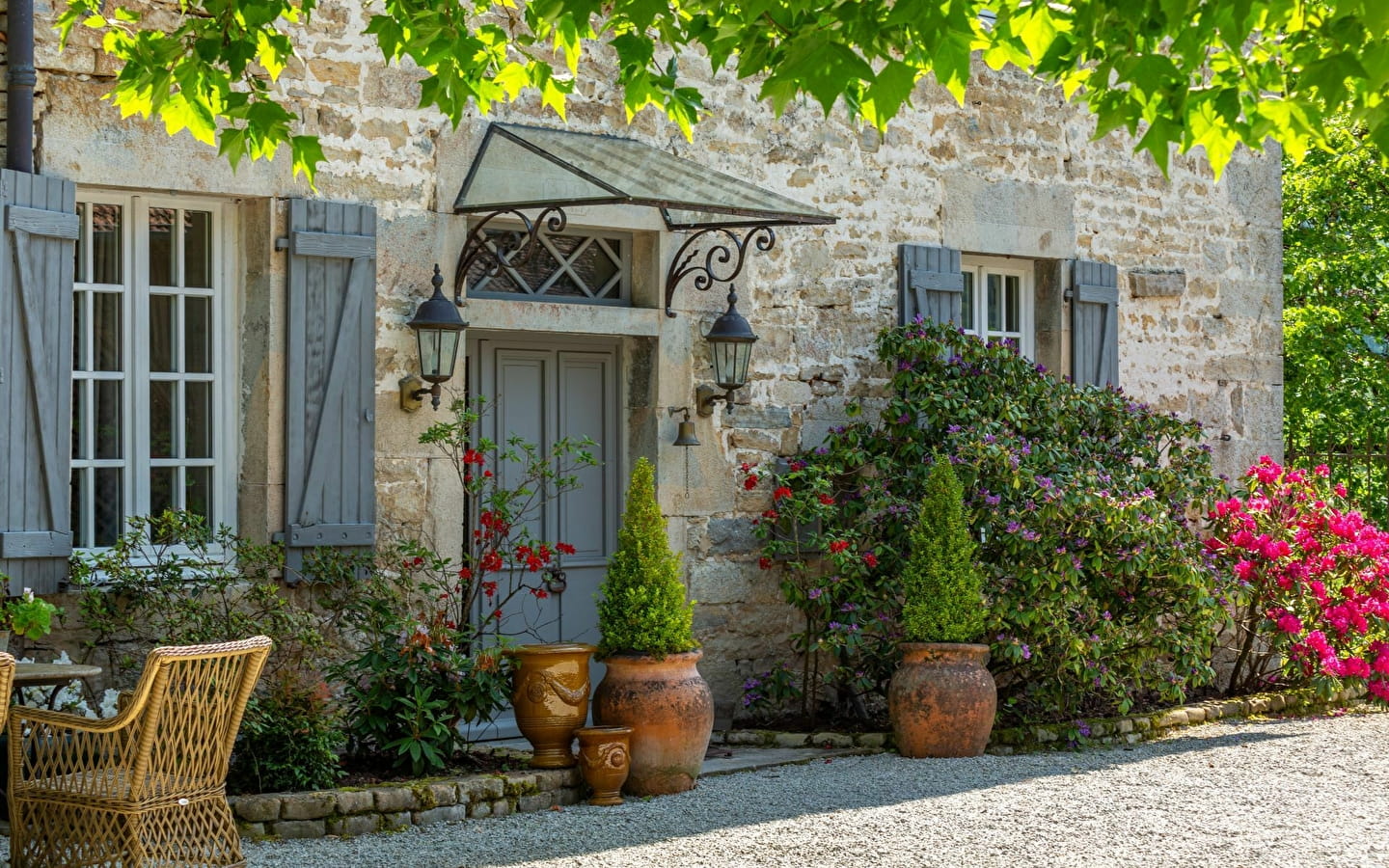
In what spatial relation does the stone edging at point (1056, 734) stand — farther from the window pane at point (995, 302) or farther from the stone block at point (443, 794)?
the window pane at point (995, 302)

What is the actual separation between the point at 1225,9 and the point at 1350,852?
10.6 feet

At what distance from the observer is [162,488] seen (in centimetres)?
718

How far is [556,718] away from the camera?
22.2 ft

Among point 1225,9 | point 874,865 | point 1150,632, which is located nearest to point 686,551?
point 1150,632

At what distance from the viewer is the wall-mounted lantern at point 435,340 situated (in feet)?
24.2

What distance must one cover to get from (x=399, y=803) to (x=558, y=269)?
112 inches

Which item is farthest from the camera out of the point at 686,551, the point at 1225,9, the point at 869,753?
the point at 686,551

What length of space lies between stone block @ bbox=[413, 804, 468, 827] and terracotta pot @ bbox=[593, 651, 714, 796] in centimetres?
75

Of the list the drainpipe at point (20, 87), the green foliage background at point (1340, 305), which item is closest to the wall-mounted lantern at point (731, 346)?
the drainpipe at point (20, 87)

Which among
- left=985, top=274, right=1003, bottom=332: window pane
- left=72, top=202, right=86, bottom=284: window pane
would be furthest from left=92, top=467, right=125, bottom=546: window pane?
left=985, top=274, right=1003, bottom=332: window pane

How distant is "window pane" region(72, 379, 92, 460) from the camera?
6.97 metres

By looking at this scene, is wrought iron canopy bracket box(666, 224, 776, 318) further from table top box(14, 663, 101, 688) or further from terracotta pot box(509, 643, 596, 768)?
table top box(14, 663, 101, 688)

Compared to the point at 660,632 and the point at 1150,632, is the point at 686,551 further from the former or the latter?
the point at 1150,632

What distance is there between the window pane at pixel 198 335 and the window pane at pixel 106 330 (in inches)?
10.7
